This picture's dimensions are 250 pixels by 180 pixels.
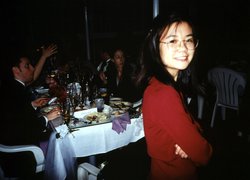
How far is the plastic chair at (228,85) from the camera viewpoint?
166 inches

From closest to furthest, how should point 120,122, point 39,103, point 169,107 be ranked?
point 169,107 → point 120,122 → point 39,103

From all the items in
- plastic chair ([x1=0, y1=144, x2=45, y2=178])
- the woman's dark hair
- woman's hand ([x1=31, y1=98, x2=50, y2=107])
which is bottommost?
plastic chair ([x1=0, y1=144, x2=45, y2=178])

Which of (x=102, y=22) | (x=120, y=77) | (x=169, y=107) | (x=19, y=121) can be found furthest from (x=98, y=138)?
(x=102, y=22)

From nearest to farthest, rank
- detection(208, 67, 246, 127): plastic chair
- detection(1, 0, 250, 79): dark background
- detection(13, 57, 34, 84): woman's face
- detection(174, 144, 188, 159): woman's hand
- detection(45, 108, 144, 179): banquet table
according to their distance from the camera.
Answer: detection(174, 144, 188, 159): woman's hand → detection(45, 108, 144, 179): banquet table → detection(13, 57, 34, 84): woman's face → detection(208, 67, 246, 127): plastic chair → detection(1, 0, 250, 79): dark background

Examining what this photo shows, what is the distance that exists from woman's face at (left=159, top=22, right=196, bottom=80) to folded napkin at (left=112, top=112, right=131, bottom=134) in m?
1.15

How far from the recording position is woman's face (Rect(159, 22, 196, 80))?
1344mm

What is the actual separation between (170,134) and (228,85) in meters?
3.50

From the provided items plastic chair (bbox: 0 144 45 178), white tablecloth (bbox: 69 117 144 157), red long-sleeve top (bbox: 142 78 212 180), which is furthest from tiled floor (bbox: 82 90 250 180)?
red long-sleeve top (bbox: 142 78 212 180)

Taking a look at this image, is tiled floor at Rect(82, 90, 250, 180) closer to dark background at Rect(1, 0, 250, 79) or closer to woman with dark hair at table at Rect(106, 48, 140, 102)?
woman with dark hair at table at Rect(106, 48, 140, 102)

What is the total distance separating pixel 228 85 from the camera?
433cm

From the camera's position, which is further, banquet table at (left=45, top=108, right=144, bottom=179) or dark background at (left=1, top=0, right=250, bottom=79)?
dark background at (left=1, top=0, right=250, bottom=79)

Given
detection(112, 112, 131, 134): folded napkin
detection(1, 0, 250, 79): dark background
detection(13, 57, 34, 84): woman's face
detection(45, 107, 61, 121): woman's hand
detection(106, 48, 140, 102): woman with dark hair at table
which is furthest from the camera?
detection(1, 0, 250, 79): dark background

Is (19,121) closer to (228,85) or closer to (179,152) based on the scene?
(179,152)

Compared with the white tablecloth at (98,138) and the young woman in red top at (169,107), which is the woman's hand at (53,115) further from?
the young woman in red top at (169,107)
